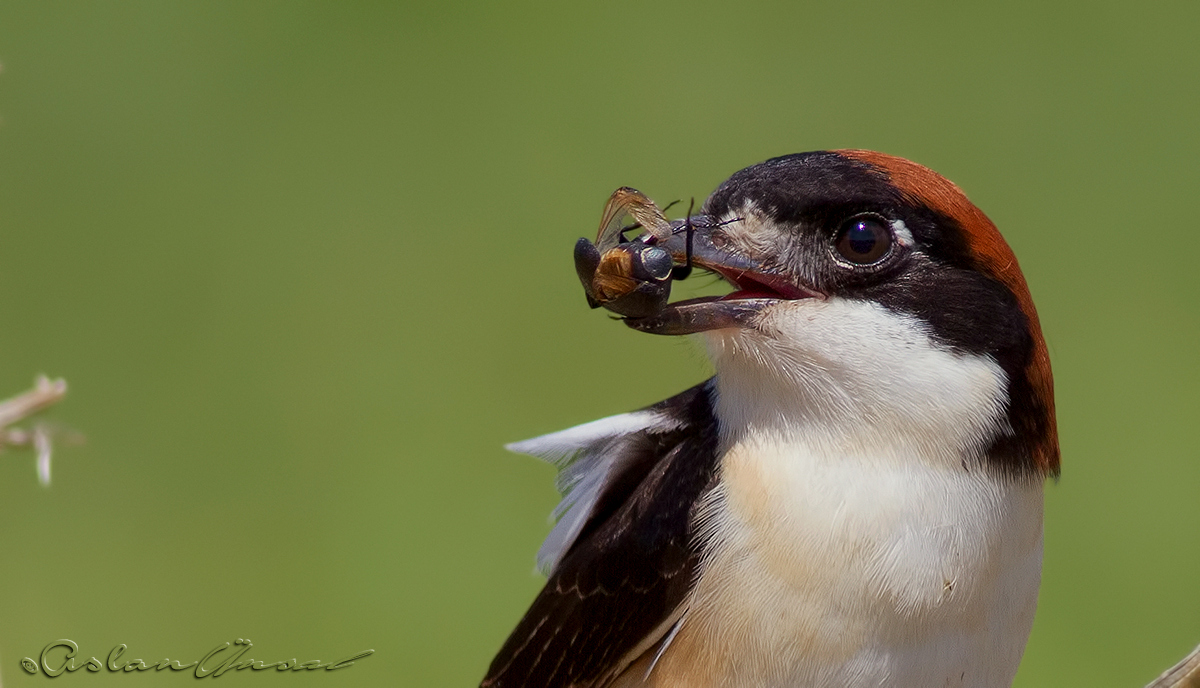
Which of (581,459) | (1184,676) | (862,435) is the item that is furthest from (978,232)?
(581,459)

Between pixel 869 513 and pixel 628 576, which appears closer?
pixel 869 513

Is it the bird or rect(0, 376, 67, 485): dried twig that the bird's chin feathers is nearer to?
the bird

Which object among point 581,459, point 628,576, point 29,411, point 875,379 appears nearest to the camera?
point 29,411

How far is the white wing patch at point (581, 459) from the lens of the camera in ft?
12.8


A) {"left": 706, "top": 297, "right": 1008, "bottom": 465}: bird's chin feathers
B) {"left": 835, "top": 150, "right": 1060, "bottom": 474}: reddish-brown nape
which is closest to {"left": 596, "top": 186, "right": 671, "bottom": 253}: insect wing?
{"left": 706, "top": 297, "right": 1008, "bottom": 465}: bird's chin feathers

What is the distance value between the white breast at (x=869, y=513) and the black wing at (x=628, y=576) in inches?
7.1

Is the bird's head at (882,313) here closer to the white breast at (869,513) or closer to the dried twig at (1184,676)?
the white breast at (869,513)

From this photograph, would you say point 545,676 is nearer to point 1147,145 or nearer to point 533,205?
point 533,205

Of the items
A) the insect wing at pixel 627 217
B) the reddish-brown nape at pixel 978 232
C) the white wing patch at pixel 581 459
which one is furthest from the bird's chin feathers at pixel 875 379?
the white wing patch at pixel 581 459

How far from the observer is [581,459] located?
4.08 meters

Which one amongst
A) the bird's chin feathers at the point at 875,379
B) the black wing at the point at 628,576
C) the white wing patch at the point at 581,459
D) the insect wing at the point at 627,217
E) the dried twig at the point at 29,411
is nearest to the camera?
the dried twig at the point at 29,411

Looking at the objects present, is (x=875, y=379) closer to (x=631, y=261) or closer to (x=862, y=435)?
(x=862, y=435)

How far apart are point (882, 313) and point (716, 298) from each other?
35 cm

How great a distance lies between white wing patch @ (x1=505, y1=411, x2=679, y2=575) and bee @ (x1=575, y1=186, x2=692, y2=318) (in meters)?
0.56
